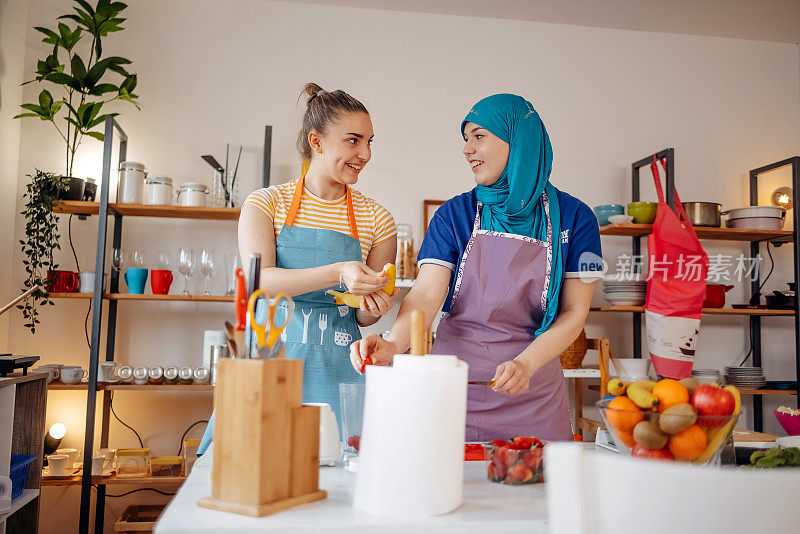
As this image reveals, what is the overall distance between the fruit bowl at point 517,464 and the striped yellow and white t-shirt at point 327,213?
95cm

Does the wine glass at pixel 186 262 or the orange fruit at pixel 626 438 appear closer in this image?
the orange fruit at pixel 626 438

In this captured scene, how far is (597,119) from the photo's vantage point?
402 centimetres

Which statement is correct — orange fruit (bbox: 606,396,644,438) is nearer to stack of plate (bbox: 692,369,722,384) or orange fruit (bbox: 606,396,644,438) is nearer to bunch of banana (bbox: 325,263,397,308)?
bunch of banana (bbox: 325,263,397,308)

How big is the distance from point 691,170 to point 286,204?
3142 millimetres

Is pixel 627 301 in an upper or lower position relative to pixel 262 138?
lower

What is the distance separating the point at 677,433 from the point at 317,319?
1.06 m

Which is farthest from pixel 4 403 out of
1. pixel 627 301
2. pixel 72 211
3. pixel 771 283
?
pixel 771 283

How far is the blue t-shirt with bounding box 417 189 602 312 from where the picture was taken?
170 cm

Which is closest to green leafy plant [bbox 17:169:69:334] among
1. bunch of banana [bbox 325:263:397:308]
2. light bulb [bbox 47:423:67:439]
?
light bulb [bbox 47:423:67:439]

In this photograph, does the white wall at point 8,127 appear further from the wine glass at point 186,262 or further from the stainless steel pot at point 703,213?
the stainless steel pot at point 703,213

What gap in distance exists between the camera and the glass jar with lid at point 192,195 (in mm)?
3283

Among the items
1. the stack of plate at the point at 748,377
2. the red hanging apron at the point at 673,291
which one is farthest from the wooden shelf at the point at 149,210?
the stack of plate at the point at 748,377

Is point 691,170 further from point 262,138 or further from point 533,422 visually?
point 533,422

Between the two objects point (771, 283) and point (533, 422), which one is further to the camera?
point (771, 283)
